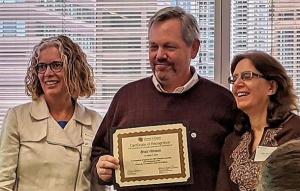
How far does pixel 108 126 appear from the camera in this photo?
2250mm

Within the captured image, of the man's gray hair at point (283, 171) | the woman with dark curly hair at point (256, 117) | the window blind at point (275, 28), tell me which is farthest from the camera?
the window blind at point (275, 28)

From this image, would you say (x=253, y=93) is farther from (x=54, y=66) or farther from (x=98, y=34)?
(x=98, y=34)

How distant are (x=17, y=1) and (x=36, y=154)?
1.14 meters

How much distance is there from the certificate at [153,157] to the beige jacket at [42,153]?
308mm

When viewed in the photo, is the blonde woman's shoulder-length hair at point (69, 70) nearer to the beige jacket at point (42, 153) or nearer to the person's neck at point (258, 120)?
the beige jacket at point (42, 153)

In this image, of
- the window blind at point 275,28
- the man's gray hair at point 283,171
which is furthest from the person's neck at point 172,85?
the man's gray hair at point 283,171

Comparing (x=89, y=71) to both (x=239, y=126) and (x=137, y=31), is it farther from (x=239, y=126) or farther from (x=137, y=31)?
(x=239, y=126)

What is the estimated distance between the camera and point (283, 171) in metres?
0.94

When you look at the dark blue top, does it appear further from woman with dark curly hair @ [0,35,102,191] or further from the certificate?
the certificate

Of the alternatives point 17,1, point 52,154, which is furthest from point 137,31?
point 52,154

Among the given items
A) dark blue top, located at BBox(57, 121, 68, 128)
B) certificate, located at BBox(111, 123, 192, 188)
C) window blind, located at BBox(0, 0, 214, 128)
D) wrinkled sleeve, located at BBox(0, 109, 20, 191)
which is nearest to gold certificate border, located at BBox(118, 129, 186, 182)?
certificate, located at BBox(111, 123, 192, 188)

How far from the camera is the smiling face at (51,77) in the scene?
89.0 inches

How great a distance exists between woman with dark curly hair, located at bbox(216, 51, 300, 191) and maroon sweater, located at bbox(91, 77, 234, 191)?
0.07 metres

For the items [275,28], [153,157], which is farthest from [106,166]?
[275,28]
